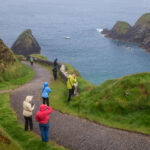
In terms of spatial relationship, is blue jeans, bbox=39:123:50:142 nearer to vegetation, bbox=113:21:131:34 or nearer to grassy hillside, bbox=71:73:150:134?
grassy hillside, bbox=71:73:150:134

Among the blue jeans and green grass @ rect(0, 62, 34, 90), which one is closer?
the blue jeans

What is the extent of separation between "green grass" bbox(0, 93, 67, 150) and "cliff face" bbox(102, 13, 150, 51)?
86.4 metres

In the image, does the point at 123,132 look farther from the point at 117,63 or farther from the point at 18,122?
the point at 117,63

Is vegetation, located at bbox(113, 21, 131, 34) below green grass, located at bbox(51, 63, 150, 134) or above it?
above

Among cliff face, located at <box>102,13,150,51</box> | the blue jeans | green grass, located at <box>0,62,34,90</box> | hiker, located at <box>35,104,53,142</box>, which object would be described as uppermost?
cliff face, located at <box>102,13,150,51</box>

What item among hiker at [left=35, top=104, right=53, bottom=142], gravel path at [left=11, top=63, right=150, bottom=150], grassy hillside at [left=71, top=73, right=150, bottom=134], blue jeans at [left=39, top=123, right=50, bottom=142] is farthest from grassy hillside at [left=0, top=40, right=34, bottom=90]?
hiker at [left=35, top=104, right=53, bottom=142]

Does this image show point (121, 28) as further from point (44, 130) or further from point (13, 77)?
point (44, 130)

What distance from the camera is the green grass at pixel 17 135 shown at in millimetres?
9258

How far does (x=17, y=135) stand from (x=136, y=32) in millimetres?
101344

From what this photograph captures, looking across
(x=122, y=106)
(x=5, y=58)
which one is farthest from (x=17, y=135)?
(x=5, y=58)

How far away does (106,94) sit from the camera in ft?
43.7

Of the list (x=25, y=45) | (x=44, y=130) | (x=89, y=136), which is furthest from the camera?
(x=25, y=45)

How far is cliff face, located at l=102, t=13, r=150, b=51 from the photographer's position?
3776 inches

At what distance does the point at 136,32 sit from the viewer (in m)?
103
